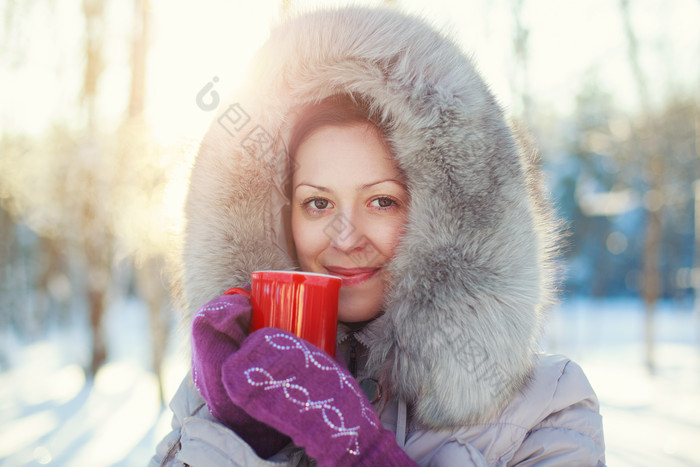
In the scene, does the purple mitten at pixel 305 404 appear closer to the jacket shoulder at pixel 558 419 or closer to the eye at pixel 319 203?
the jacket shoulder at pixel 558 419

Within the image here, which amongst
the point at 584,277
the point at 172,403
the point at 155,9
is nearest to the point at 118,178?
the point at 155,9

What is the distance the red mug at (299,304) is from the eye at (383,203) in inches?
15.7

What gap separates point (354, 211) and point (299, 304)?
438 mm

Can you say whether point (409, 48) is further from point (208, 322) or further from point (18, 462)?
point (18, 462)

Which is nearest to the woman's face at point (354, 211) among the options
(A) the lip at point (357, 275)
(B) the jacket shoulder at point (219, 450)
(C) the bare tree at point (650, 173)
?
(A) the lip at point (357, 275)

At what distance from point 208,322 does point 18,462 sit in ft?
14.7

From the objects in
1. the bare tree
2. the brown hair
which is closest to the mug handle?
the brown hair

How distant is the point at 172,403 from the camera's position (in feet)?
4.90

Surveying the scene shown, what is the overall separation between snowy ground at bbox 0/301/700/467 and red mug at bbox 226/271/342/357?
59cm

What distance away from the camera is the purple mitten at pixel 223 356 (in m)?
1.03

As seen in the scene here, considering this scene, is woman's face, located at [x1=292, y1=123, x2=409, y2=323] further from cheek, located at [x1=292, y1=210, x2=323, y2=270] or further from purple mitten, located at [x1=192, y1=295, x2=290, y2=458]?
purple mitten, located at [x1=192, y1=295, x2=290, y2=458]

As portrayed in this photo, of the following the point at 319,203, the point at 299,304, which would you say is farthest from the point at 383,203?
the point at 299,304

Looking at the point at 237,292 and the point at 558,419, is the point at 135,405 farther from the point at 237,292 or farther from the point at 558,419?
the point at 558,419

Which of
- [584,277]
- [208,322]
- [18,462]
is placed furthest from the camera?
[584,277]
